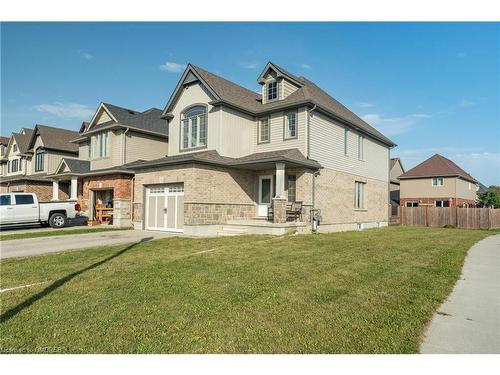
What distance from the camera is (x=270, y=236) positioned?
48.4ft

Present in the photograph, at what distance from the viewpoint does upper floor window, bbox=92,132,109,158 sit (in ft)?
82.1

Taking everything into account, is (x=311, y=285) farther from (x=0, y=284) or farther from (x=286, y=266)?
(x=0, y=284)

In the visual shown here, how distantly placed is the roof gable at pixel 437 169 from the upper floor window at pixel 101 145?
32.4 metres

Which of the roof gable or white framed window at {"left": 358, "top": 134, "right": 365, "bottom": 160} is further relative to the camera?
the roof gable

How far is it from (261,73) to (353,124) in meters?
6.77

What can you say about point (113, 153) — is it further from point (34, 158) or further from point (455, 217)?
point (455, 217)

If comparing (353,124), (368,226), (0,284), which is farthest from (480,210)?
(0,284)

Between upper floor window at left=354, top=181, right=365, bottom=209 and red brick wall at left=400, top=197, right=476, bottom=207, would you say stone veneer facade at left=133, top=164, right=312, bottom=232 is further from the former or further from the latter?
red brick wall at left=400, top=197, right=476, bottom=207

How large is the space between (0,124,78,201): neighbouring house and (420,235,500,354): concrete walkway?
31.3 m

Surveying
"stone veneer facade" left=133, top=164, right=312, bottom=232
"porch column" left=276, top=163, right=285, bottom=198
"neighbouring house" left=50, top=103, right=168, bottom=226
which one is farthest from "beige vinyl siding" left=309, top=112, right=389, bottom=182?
"neighbouring house" left=50, top=103, right=168, bottom=226

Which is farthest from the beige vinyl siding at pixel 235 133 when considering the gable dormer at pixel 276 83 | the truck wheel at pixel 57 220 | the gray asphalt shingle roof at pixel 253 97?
the truck wheel at pixel 57 220

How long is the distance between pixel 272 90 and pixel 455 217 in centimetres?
1893

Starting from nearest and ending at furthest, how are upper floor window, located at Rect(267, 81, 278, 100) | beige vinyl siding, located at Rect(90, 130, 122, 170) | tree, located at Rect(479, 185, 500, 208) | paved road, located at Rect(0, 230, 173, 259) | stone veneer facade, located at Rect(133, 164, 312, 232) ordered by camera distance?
1. paved road, located at Rect(0, 230, 173, 259)
2. stone veneer facade, located at Rect(133, 164, 312, 232)
3. upper floor window, located at Rect(267, 81, 278, 100)
4. beige vinyl siding, located at Rect(90, 130, 122, 170)
5. tree, located at Rect(479, 185, 500, 208)

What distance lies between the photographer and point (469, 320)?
498 centimetres
